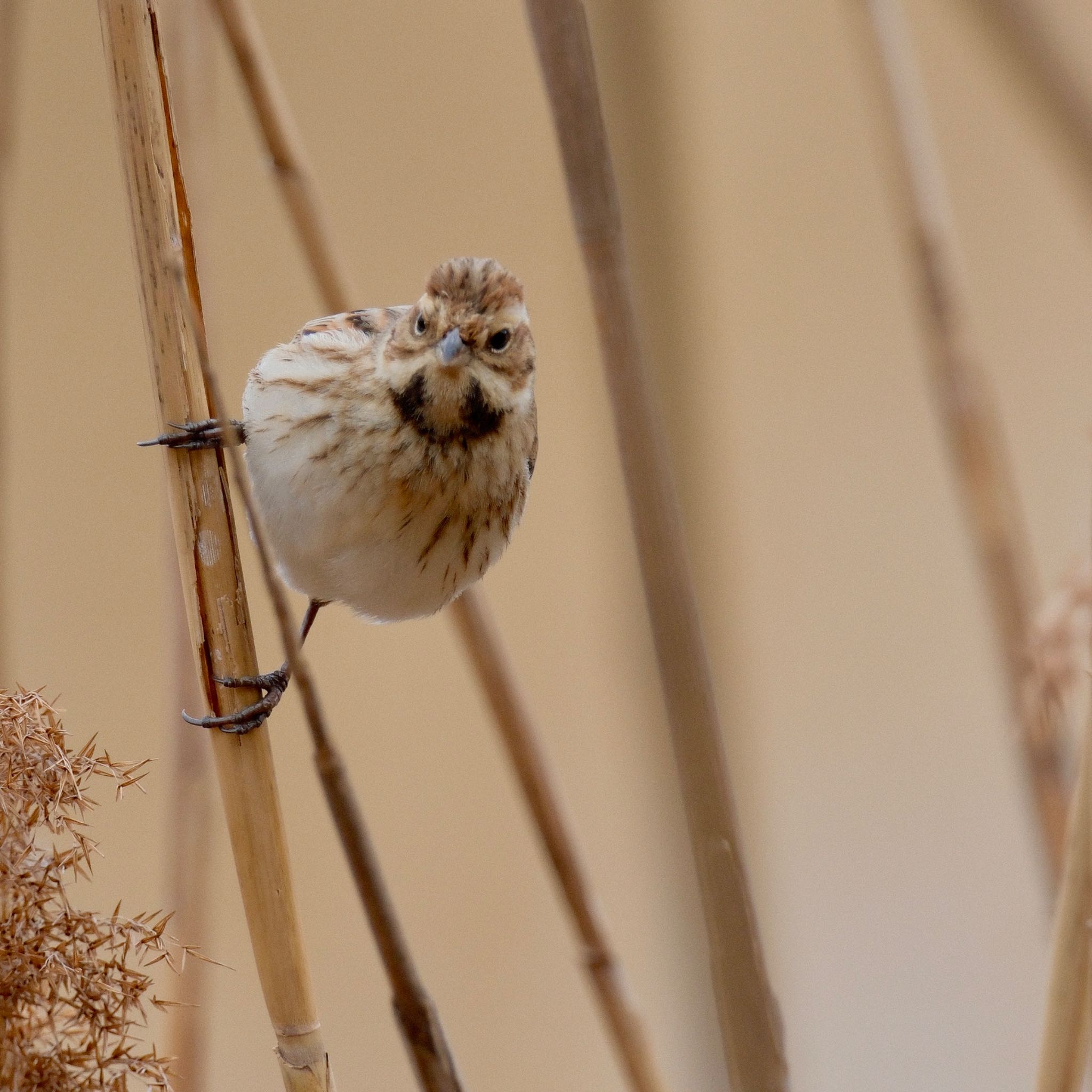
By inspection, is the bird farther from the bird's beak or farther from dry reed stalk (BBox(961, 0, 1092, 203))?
dry reed stalk (BBox(961, 0, 1092, 203))

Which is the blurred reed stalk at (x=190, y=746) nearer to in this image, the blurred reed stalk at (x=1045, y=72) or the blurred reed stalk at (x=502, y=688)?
the blurred reed stalk at (x=502, y=688)

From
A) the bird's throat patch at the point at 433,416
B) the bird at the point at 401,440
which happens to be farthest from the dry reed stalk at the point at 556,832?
the bird's throat patch at the point at 433,416

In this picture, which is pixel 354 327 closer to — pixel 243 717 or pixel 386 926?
pixel 243 717

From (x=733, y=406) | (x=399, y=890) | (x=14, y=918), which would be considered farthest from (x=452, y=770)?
(x=14, y=918)

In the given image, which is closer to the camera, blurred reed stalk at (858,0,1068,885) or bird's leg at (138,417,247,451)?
bird's leg at (138,417,247,451)

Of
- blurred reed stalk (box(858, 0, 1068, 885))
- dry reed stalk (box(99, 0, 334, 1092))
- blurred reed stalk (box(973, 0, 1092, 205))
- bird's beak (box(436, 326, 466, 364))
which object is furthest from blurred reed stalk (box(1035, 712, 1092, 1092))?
bird's beak (box(436, 326, 466, 364))

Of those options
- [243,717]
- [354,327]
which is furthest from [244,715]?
[354,327]
